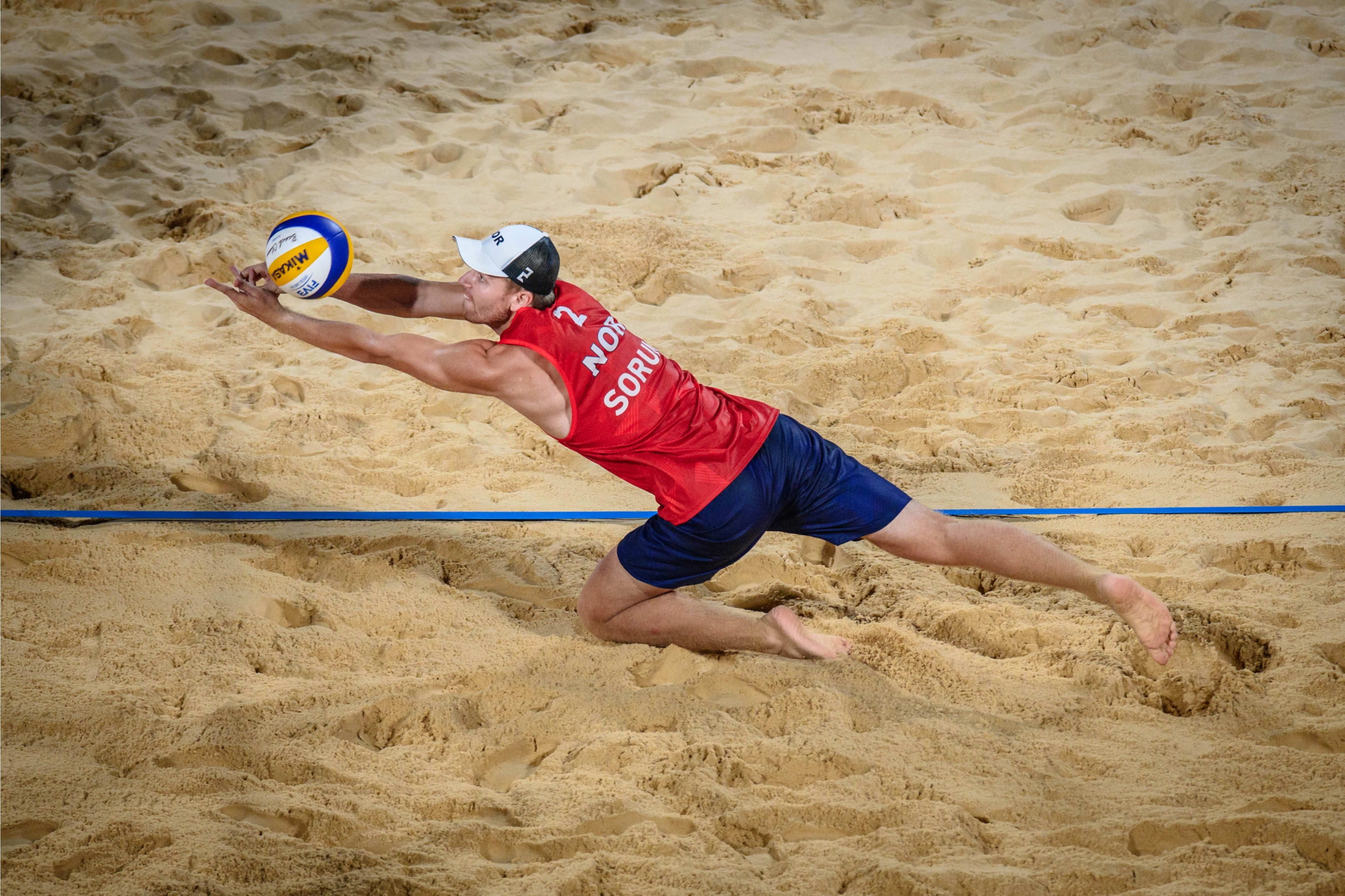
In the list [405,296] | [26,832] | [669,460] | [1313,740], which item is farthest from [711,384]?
[26,832]

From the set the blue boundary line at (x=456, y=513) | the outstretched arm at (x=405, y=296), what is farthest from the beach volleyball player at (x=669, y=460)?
the blue boundary line at (x=456, y=513)

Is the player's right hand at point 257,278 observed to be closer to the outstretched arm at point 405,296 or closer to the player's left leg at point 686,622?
the outstretched arm at point 405,296

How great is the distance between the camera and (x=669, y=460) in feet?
9.43

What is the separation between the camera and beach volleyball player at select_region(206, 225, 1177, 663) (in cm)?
280

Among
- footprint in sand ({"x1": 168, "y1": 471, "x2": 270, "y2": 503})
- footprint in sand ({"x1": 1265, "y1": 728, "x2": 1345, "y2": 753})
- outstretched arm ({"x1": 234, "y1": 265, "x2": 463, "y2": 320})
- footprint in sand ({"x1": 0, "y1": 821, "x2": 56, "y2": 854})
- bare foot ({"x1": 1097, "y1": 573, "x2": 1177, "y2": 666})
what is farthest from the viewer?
footprint in sand ({"x1": 168, "y1": 471, "x2": 270, "y2": 503})

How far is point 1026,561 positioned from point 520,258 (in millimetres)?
1504

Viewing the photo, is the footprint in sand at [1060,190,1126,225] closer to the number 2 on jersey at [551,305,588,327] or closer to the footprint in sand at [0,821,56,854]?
the number 2 on jersey at [551,305,588,327]

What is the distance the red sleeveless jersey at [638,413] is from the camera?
9.21 feet

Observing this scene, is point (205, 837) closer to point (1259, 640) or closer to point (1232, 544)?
point (1259, 640)

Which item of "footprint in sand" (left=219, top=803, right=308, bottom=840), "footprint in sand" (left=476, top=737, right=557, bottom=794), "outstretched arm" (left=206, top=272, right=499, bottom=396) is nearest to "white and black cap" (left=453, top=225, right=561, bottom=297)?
"outstretched arm" (left=206, top=272, right=499, bottom=396)

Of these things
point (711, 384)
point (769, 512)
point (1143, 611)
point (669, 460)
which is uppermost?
point (669, 460)

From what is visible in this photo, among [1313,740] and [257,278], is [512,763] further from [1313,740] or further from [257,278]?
[1313,740]

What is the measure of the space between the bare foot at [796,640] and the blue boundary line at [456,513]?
932 mm

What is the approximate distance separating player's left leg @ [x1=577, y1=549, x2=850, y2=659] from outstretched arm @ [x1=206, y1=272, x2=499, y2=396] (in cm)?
62
